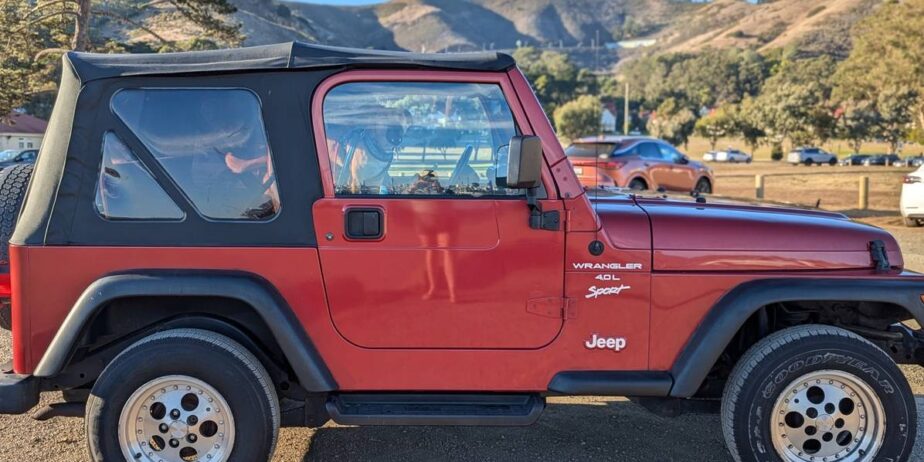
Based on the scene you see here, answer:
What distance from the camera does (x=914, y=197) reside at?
1315cm

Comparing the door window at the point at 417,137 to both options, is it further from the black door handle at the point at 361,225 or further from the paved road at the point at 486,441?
the paved road at the point at 486,441

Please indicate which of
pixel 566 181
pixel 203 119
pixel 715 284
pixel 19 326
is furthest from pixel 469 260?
pixel 19 326

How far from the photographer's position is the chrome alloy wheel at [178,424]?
3195 mm

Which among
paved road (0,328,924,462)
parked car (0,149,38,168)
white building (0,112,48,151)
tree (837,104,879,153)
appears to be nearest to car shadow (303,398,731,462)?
paved road (0,328,924,462)

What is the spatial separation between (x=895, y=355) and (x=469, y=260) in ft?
7.96

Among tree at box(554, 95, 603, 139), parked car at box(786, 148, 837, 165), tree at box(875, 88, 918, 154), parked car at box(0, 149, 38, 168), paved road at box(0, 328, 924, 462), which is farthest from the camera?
tree at box(554, 95, 603, 139)

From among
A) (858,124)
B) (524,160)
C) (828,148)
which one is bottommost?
(524,160)

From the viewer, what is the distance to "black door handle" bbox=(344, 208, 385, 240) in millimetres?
3205

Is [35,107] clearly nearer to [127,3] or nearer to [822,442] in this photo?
[127,3]

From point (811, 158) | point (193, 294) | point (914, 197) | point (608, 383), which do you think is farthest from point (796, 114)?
point (193, 294)

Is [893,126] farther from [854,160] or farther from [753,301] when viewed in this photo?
[753,301]

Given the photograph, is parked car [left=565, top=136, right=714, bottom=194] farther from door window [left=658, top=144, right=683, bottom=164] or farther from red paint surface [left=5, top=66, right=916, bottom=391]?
red paint surface [left=5, top=66, right=916, bottom=391]

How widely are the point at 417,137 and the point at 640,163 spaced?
1221cm

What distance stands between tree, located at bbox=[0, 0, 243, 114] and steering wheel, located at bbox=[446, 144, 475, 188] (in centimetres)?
1965
